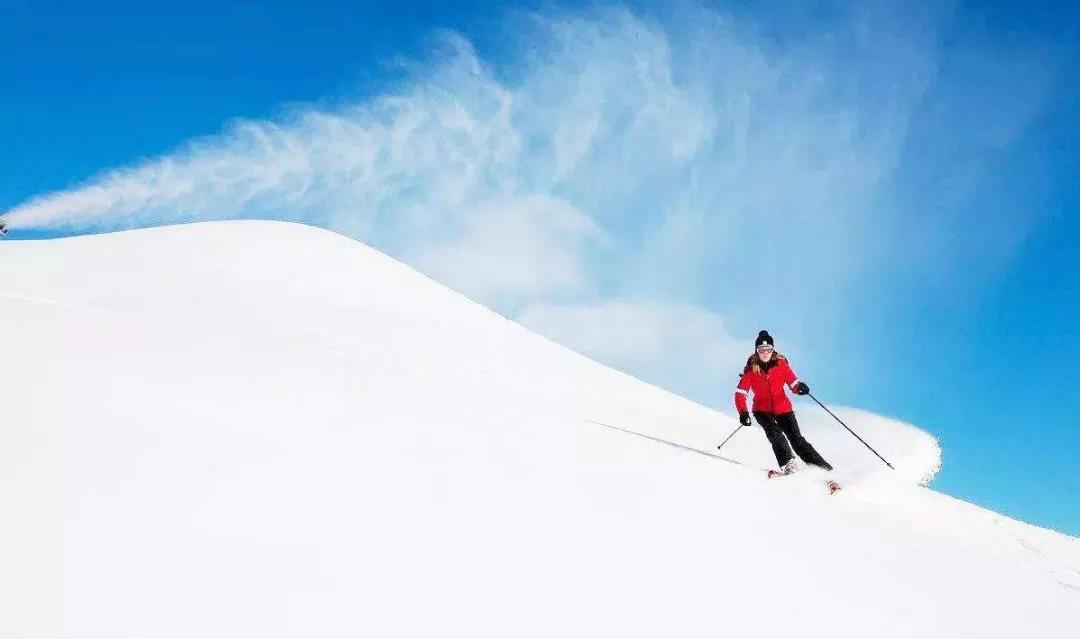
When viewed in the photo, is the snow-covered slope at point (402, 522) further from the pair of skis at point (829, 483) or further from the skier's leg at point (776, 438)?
the skier's leg at point (776, 438)

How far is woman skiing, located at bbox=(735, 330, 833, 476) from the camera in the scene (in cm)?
779

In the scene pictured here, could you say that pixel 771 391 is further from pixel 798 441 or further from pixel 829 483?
pixel 829 483

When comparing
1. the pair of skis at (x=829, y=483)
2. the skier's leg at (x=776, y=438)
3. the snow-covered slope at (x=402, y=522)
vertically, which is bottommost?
the snow-covered slope at (x=402, y=522)

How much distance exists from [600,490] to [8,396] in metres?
3.93

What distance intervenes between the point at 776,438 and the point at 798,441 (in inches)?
11.6

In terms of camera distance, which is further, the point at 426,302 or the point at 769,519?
the point at 426,302

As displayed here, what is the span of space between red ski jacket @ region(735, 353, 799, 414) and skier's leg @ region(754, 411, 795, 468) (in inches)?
3.8

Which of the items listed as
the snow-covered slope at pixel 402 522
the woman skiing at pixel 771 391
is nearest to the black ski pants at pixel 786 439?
the woman skiing at pixel 771 391

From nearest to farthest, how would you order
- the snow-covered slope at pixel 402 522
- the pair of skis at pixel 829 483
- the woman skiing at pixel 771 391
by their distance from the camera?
the snow-covered slope at pixel 402 522 < the pair of skis at pixel 829 483 < the woman skiing at pixel 771 391

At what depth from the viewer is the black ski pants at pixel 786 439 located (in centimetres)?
731

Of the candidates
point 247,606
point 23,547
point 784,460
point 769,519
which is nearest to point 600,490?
point 769,519

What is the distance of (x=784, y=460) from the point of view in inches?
288

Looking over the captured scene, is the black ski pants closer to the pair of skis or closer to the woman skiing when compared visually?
the woman skiing

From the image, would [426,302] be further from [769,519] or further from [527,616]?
[527,616]
